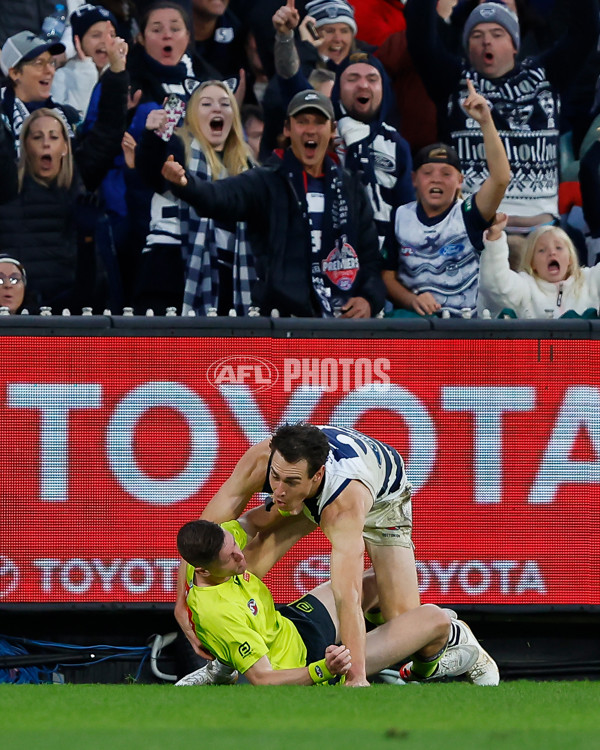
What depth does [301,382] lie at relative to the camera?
7574mm

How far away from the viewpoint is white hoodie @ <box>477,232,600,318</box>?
8.32m

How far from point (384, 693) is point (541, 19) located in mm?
5750

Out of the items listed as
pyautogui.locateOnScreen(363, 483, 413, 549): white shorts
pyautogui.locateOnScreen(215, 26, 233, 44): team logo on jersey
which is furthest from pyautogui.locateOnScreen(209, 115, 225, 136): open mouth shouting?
pyautogui.locateOnScreen(363, 483, 413, 549): white shorts

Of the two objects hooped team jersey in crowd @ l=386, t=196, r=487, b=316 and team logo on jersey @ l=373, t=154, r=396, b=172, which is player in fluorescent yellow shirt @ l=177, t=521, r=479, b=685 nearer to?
hooped team jersey in crowd @ l=386, t=196, r=487, b=316

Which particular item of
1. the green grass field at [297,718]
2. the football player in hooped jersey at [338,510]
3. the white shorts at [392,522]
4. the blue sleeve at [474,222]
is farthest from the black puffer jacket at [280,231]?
the green grass field at [297,718]

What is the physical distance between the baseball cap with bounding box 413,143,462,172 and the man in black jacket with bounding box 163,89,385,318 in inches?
19.1

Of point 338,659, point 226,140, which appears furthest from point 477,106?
point 338,659

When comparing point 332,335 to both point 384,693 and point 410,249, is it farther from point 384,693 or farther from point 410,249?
point 384,693

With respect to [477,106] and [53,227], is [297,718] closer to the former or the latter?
[53,227]

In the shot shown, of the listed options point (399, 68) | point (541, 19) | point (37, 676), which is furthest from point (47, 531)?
point (541, 19)

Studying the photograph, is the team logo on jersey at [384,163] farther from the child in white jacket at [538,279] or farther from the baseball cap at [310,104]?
the child in white jacket at [538,279]

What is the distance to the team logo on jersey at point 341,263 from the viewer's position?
829 centimetres

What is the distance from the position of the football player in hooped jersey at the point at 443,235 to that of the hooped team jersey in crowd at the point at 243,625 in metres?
2.71

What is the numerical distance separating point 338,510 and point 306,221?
2.74 meters
